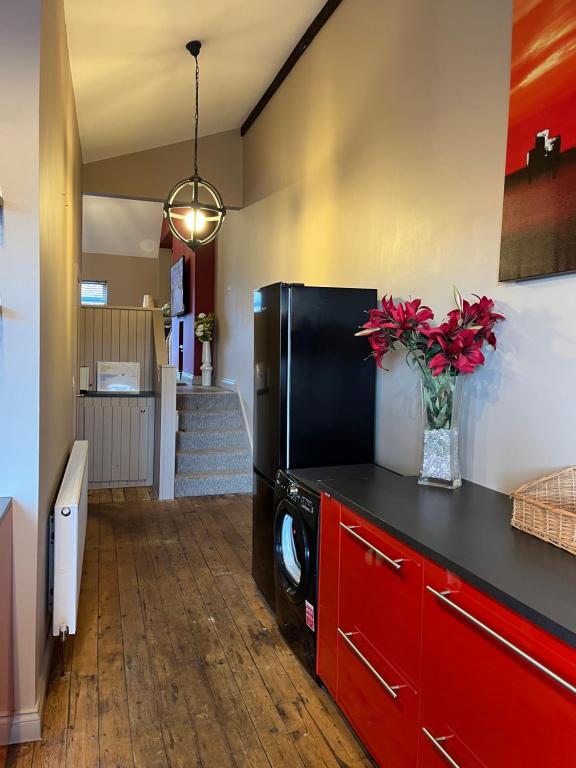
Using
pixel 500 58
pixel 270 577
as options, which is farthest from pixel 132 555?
pixel 500 58

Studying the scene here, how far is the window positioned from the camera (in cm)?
988

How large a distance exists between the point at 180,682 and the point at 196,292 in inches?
220

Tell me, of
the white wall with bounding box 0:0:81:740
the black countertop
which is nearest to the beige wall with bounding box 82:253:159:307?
the white wall with bounding box 0:0:81:740

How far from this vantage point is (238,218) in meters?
5.84

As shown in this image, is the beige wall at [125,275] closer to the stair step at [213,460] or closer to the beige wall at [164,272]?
the beige wall at [164,272]

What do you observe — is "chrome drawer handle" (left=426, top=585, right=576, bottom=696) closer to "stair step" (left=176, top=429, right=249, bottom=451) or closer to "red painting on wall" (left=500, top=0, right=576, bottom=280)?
"red painting on wall" (left=500, top=0, right=576, bottom=280)

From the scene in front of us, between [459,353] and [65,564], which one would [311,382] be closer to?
[459,353]

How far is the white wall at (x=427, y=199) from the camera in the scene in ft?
5.96

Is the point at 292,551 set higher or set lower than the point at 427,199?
lower

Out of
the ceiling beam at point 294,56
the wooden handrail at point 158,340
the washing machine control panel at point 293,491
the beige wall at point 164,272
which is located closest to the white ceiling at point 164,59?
the ceiling beam at point 294,56

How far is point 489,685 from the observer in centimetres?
115

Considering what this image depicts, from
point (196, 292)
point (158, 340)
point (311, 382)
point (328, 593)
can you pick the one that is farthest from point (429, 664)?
point (196, 292)

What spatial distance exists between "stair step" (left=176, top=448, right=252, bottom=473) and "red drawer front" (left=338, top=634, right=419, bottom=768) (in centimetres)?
338

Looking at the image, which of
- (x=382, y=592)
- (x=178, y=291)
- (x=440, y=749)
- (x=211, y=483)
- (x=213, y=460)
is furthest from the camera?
(x=178, y=291)
